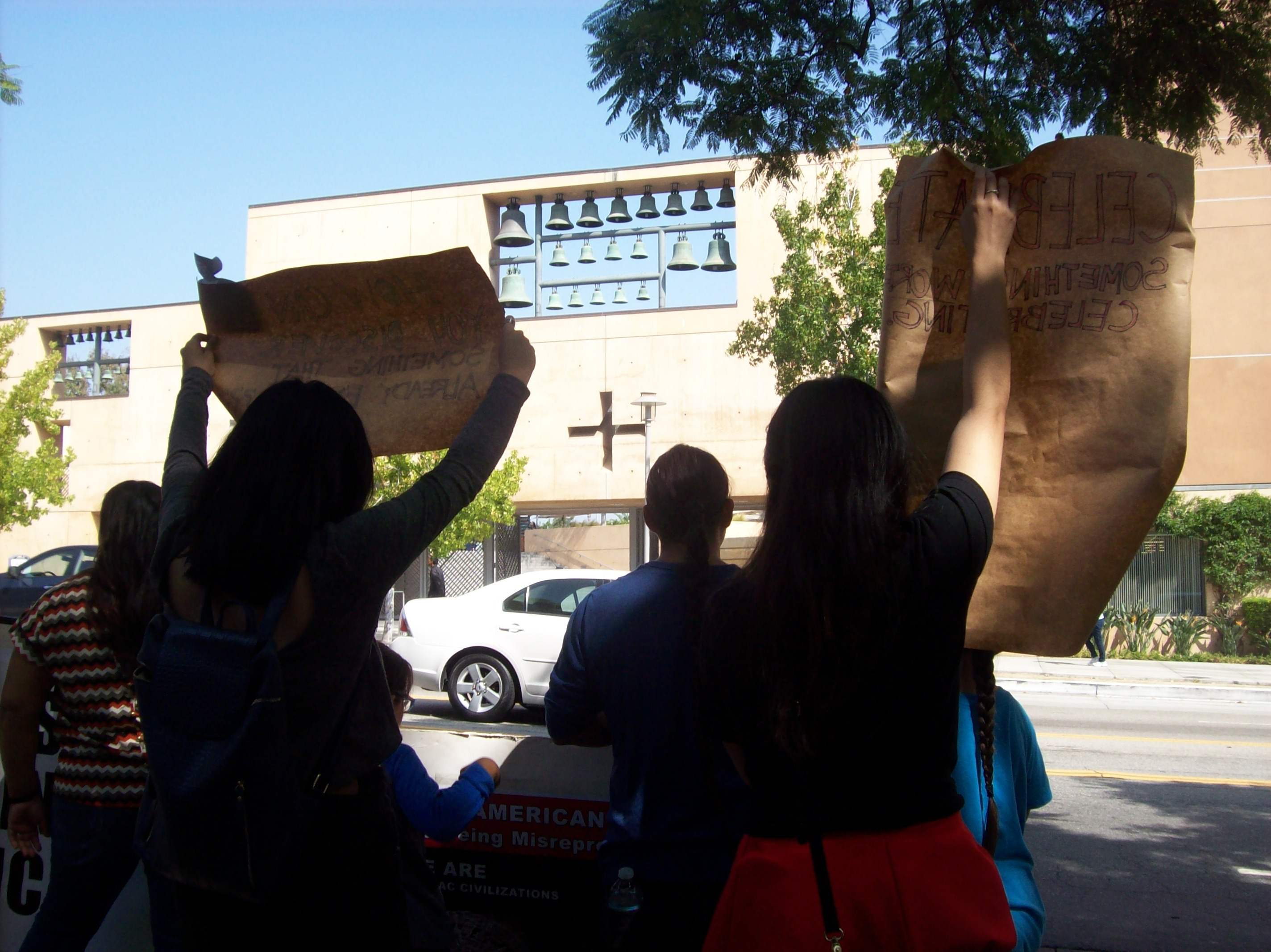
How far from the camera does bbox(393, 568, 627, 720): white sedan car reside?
11.7 metres

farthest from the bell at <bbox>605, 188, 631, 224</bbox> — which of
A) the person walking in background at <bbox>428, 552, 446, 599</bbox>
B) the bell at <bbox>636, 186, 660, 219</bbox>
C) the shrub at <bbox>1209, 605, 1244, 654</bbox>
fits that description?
the shrub at <bbox>1209, 605, 1244, 654</bbox>

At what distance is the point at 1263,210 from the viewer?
2342cm

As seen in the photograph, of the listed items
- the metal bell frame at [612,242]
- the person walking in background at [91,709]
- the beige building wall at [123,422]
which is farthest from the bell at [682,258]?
the person walking in background at [91,709]

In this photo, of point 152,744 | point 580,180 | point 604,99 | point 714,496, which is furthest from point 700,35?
point 580,180

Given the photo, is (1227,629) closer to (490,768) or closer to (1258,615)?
(1258,615)

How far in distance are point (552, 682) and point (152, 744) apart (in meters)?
1.02

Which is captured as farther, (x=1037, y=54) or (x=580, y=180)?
(x=580, y=180)

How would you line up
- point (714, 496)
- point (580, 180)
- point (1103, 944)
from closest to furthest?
point (714, 496) → point (1103, 944) → point (580, 180)

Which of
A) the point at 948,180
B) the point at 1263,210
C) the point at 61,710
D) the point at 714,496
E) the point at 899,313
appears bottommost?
the point at 61,710

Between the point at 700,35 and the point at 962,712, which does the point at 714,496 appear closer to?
the point at 962,712

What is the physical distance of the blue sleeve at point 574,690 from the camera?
97.5 inches

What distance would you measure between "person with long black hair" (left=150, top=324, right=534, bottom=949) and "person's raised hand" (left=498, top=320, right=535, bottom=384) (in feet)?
1.31

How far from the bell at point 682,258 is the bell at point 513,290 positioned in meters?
3.18

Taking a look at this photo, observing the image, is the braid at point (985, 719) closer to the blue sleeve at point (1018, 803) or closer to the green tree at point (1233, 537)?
the blue sleeve at point (1018, 803)
